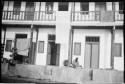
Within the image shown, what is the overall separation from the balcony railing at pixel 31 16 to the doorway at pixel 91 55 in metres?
2.76

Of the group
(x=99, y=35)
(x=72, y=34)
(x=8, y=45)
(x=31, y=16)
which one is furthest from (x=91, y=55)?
(x=8, y=45)

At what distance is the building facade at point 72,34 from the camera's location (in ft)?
37.2

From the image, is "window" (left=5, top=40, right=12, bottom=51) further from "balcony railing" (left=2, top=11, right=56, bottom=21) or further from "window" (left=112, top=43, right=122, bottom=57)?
"window" (left=112, top=43, right=122, bottom=57)

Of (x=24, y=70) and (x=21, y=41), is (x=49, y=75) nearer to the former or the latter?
(x=24, y=70)

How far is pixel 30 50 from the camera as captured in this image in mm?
11844

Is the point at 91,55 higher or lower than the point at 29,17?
lower

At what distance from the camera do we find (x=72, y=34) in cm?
1188

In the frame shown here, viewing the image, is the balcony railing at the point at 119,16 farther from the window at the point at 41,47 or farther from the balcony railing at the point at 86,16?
the window at the point at 41,47

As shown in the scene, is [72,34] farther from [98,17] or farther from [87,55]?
[98,17]

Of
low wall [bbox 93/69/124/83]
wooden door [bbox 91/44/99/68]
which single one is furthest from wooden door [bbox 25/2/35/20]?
low wall [bbox 93/69/124/83]

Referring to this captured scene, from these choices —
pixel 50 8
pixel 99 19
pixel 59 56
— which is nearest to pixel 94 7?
pixel 99 19

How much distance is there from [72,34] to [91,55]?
1708mm

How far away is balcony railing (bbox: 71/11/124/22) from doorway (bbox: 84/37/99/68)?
132cm

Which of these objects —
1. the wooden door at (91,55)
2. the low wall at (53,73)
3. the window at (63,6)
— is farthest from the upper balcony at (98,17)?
the low wall at (53,73)
